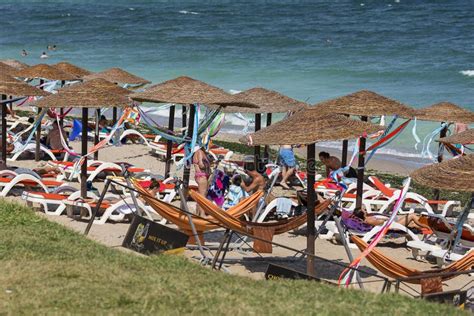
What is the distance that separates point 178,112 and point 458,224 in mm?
18136

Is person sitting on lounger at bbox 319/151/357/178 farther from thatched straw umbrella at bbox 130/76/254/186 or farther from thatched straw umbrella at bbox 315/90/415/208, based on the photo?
thatched straw umbrella at bbox 130/76/254/186

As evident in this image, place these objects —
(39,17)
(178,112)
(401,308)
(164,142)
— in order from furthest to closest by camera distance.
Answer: (39,17), (178,112), (164,142), (401,308)

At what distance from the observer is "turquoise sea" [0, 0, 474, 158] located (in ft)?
115

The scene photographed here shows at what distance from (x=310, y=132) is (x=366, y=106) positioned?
128 inches

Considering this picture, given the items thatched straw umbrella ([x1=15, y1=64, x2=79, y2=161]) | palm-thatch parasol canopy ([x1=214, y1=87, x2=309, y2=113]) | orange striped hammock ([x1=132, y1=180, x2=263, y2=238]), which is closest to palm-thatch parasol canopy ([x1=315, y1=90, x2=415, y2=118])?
palm-thatch parasol canopy ([x1=214, y1=87, x2=309, y2=113])

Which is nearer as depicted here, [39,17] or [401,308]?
[401,308]

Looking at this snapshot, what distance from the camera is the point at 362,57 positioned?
41625mm


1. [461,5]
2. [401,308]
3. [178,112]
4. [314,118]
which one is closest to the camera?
[401,308]

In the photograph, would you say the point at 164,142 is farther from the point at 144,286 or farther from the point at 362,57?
the point at 362,57

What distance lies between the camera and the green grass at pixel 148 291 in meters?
6.43

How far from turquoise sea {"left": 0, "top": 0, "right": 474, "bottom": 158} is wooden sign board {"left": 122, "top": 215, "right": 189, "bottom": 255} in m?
13.0

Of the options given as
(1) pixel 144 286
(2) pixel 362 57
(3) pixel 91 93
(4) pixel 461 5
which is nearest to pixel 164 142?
(3) pixel 91 93

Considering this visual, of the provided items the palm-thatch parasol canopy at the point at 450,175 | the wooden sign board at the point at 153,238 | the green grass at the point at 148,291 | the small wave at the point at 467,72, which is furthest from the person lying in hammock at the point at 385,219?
the small wave at the point at 467,72

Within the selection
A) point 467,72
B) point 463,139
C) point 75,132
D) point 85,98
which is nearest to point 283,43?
point 467,72
